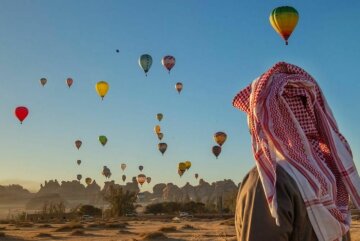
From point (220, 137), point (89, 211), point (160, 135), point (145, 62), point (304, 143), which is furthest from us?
point (160, 135)

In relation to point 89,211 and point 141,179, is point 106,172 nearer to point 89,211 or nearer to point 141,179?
point 141,179

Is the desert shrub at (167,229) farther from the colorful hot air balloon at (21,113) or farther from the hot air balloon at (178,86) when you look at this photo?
the hot air balloon at (178,86)

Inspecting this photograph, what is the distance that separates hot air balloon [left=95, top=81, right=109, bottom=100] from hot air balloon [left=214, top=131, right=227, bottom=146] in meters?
11.1

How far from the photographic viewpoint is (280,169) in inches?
98.9

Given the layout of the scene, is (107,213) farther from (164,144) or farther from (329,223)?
(329,223)

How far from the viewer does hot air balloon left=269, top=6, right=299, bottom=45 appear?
2906 centimetres

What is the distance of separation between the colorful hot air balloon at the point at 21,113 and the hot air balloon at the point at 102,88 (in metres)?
6.35

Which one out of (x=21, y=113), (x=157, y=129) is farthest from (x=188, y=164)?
(x=21, y=113)

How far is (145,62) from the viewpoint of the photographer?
4306cm

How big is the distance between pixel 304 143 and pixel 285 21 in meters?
27.6

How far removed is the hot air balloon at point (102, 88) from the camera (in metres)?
44.1

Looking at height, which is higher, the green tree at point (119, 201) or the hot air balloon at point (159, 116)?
the hot air balloon at point (159, 116)

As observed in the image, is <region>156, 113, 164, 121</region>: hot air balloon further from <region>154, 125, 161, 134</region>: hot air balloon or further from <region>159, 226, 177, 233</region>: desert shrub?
<region>159, 226, 177, 233</region>: desert shrub

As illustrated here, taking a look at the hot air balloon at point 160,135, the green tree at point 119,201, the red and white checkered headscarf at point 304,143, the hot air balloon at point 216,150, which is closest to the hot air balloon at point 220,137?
the hot air balloon at point 216,150
